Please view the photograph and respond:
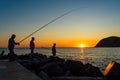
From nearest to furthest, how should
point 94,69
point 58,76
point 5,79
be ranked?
point 5,79 < point 58,76 < point 94,69

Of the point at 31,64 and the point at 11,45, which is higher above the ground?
the point at 11,45

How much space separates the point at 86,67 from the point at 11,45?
480cm

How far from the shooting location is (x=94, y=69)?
15.3 m

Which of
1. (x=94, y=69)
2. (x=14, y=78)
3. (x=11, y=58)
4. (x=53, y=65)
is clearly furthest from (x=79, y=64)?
(x=14, y=78)

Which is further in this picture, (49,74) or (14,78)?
(49,74)

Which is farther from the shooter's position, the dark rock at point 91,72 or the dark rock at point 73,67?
the dark rock at point 73,67

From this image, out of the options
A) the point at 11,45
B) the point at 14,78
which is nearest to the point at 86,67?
the point at 11,45

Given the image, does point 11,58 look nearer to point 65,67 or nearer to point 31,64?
point 31,64

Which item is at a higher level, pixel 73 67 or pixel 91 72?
pixel 73 67

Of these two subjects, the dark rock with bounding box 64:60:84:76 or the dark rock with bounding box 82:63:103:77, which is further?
the dark rock with bounding box 64:60:84:76

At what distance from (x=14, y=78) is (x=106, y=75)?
6.01 m

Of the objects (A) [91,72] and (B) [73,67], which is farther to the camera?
(B) [73,67]

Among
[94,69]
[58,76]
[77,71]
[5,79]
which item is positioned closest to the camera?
[5,79]

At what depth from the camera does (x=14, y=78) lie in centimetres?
1012
